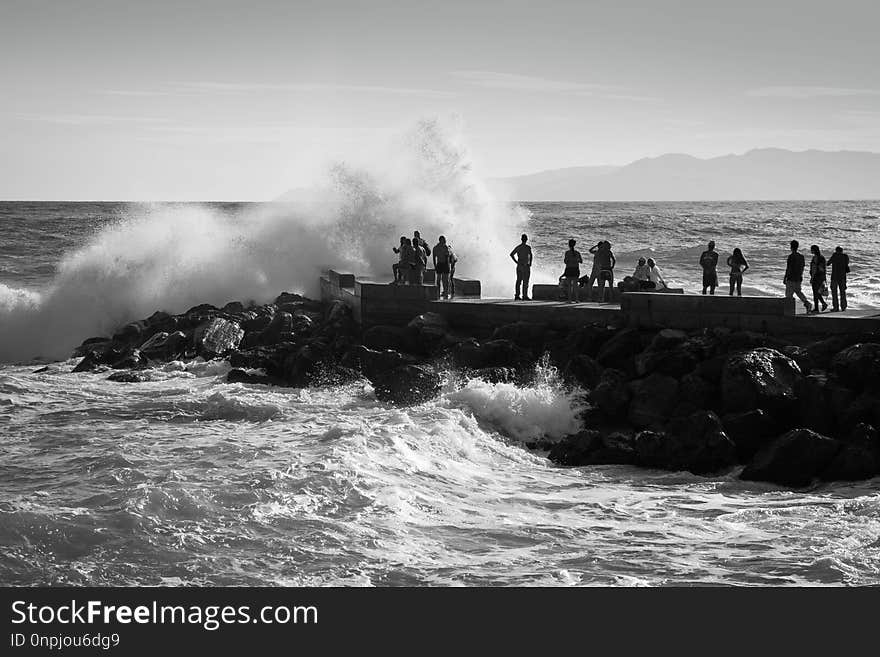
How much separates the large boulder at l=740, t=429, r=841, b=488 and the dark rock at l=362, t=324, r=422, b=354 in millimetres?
6877

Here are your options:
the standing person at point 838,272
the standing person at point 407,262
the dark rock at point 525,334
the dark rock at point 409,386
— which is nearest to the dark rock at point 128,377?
the dark rock at point 409,386

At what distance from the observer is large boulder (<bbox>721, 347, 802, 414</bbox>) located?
1295 centimetres

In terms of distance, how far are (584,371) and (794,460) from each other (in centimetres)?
398

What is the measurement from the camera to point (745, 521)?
32.8ft

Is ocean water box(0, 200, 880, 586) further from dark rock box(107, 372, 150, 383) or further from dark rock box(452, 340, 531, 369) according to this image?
dark rock box(452, 340, 531, 369)

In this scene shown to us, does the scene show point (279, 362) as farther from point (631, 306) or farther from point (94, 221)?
point (94, 221)

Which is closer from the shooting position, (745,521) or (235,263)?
(745,521)

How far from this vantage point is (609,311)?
17.1m

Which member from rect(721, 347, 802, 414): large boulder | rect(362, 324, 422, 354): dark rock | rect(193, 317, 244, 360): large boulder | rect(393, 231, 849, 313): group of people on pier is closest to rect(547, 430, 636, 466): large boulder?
rect(721, 347, 802, 414): large boulder

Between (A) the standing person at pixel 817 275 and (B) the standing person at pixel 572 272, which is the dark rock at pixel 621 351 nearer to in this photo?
(B) the standing person at pixel 572 272

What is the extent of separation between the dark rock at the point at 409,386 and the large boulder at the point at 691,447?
12.0 ft

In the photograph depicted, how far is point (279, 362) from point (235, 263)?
8532mm
